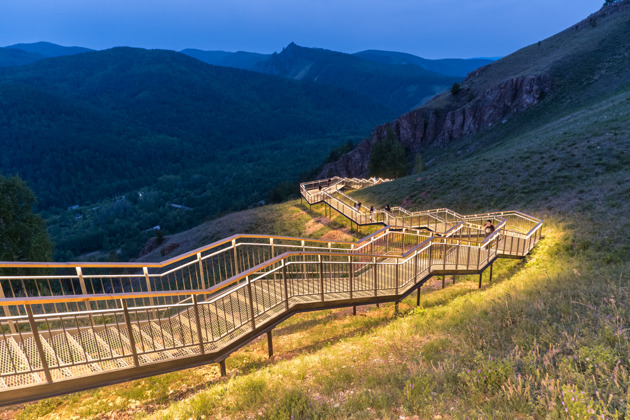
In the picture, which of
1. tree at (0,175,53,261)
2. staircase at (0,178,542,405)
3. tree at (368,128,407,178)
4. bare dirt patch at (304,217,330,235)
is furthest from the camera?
→ tree at (368,128,407,178)


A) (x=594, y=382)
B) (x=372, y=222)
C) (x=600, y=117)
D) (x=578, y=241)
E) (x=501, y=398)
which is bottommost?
(x=372, y=222)

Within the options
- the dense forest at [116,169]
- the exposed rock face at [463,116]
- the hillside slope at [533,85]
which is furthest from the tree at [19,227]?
the exposed rock face at [463,116]

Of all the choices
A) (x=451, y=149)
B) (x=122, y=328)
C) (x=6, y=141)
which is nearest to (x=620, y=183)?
(x=122, y=328)

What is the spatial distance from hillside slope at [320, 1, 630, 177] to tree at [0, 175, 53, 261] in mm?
52881

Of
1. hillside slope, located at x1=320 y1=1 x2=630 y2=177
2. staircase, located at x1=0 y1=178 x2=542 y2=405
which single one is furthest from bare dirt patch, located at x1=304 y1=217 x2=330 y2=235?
hillside slope, located at x1=320 y1=1 x2=630 y2=177

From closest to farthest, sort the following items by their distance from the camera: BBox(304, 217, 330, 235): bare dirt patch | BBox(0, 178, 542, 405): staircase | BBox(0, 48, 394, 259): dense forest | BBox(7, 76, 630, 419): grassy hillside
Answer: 1. BBox(7, 76, 630, 419): grassy hillside
2. BBox(0, 178, 542, 405): staircase
3. BBox(304, 217, 330, 235): bare dirt patch
4. BBox(0, 48, 394, 259): dense forest

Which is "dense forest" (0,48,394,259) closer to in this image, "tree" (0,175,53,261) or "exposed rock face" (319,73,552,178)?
"exposed rock face" (319,73,552,178)

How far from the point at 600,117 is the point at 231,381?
3265cm

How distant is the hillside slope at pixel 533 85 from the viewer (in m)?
43.2

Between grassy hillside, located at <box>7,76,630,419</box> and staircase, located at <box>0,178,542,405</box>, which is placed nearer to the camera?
grassy hillside, located at <box>7,76,630,419</box>

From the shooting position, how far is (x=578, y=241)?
10.8 meters

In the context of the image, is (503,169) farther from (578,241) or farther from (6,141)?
(6,141)

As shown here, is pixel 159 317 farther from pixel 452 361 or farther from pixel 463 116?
pixel 463 116

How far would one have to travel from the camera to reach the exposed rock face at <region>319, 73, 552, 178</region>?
48312 mm
